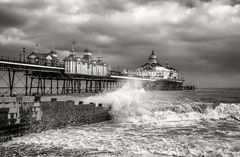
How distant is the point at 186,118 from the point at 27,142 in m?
13.6

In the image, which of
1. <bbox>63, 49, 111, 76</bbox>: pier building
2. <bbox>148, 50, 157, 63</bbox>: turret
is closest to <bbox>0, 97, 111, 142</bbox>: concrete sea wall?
<bbox>63, 49, 111, 76</bbox>: pier building

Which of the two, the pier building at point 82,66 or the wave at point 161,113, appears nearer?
the wave at point 161,113

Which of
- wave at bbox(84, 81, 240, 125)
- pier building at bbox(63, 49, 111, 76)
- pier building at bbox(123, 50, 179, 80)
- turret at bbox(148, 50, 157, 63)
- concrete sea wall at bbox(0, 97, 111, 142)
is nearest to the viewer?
concrete sea wall at bbox(0, 97, 111, 142)

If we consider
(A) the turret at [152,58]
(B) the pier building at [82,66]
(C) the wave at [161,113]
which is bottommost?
(C) the wave at [161,113]

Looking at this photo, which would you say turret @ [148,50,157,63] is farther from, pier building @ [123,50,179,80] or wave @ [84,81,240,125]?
wave @ [84,81,240,125]

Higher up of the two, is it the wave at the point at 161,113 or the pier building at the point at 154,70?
the pier building at the point at 154,70

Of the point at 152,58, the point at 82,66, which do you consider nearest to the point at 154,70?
the point at 152,58

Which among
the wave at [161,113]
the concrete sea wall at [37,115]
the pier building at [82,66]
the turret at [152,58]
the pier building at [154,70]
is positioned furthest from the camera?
the turret at [152,58]

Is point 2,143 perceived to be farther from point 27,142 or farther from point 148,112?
point 148,112

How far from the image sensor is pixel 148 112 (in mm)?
20797

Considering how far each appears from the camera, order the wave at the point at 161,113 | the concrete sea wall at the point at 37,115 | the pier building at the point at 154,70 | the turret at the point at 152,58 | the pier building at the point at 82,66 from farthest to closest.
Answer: the turret at the point at 152,58 < the pier building at the point at 154,70 < the pier building at the point at 82,66 < the wave at the point at 161,113 < the concrete sea wall at the point at 37,115

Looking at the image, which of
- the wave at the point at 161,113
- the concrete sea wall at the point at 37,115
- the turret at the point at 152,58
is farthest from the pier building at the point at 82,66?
the turret at the point at 152,58

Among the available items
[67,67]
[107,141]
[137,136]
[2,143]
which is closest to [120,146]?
[107,141]

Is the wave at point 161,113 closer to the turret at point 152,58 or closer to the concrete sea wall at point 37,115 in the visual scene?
the concrete sea wall at point 37,115
